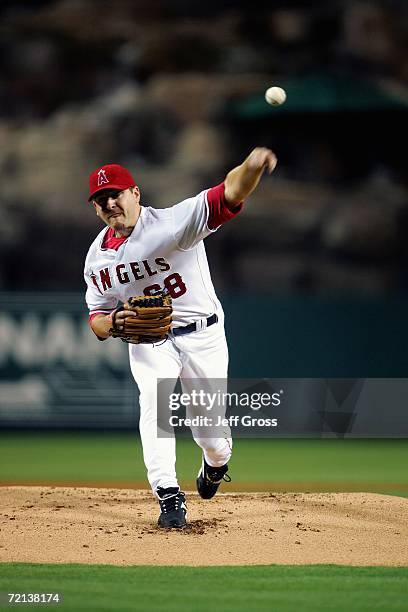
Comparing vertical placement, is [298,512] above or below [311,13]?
below

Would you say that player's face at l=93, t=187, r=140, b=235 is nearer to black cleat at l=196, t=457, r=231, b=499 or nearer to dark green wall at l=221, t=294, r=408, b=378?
black cleat at l=196, t=457, r=231, b=499

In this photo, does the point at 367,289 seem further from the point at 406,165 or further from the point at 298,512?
the point at 298,512

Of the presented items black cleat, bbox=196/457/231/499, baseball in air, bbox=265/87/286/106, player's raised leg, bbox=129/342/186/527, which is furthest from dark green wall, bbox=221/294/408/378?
baseball in air, bbox=265/87/286/106

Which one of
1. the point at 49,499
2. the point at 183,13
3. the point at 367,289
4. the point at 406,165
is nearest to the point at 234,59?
the point at 183,13

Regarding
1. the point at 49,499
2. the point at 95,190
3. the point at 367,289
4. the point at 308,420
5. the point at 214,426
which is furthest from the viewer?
the point at 367,289

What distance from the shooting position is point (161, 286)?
5020 mm

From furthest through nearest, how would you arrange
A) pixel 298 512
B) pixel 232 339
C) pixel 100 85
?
pixel 100 85 < pixel 232 339 < pixel 298 512

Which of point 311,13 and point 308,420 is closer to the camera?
point 308,420

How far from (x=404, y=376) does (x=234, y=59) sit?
10759 millimetres

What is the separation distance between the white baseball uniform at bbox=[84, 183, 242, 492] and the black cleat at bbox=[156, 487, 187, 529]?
0.17ft

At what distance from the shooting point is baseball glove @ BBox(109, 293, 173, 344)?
4793 mm

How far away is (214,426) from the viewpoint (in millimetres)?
5164

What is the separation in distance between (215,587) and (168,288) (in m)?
1.68
